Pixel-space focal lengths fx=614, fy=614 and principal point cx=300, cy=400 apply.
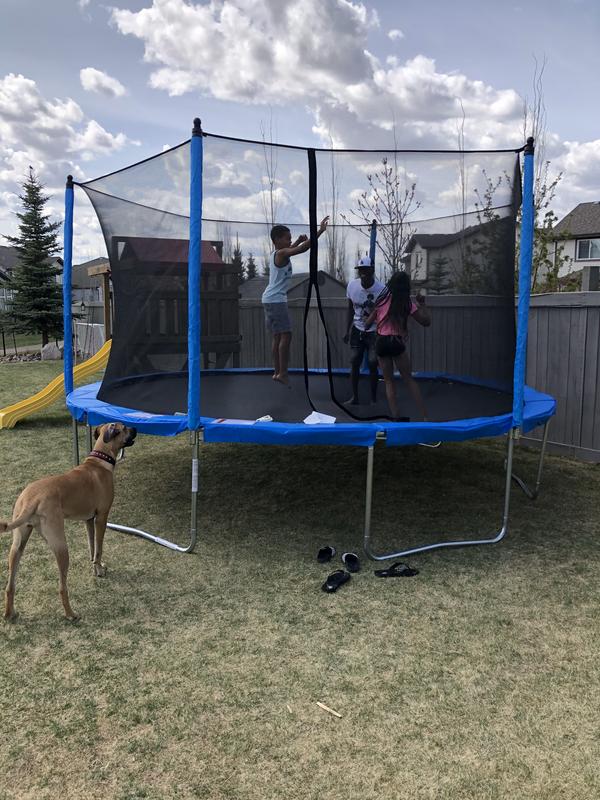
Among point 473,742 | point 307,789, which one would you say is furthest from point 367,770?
point 473,742

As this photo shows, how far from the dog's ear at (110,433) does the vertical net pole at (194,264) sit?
1.03 ft

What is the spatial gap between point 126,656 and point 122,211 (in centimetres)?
235

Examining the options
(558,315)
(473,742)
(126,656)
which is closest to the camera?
(473,742)

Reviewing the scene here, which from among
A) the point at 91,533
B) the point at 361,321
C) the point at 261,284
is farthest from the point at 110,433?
the point at 361,321

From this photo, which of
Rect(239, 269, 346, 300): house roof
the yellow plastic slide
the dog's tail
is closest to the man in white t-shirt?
Rect(239, 269, 346, 300): house roof

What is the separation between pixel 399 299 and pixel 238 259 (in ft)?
3.19

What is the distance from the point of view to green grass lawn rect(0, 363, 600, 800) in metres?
1.47

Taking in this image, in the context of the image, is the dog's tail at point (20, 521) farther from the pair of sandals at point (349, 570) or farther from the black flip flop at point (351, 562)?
the black flip flop at point (351, 562)

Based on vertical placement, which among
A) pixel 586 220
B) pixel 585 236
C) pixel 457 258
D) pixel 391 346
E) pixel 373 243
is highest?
pixel 586 220

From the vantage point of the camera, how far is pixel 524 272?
8.96 feet

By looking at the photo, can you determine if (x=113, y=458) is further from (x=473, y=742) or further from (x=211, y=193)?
(x=473, y=742)

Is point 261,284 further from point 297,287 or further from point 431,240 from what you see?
point 431,240

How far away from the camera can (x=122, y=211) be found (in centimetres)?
335

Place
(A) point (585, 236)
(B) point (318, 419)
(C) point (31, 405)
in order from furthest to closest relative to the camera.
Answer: (A) point (585, 236)
(C) point (31, 405)
(B) point (318, 419)
